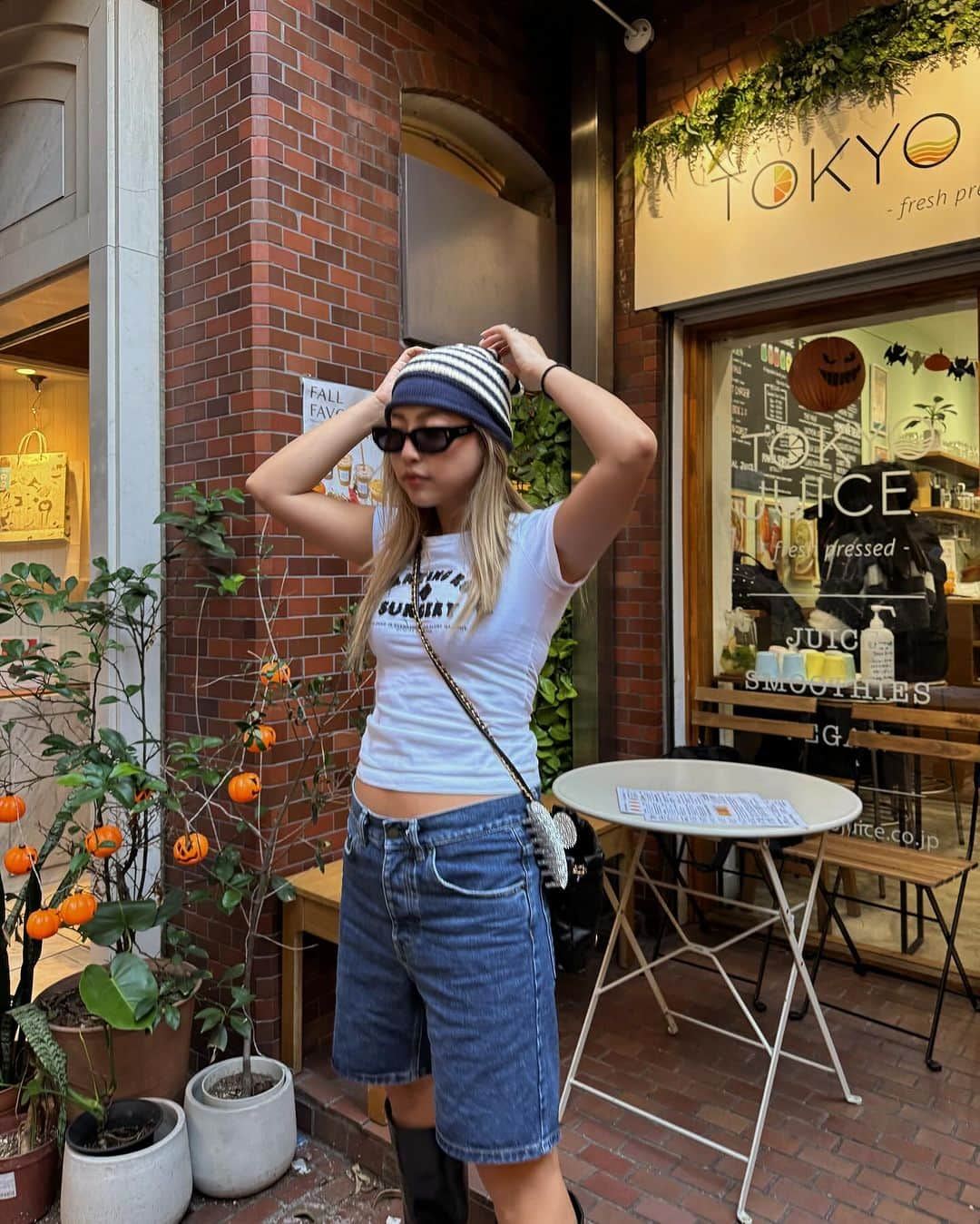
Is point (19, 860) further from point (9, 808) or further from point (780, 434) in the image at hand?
point (780, 434)

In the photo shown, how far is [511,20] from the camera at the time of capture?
3.83 meters

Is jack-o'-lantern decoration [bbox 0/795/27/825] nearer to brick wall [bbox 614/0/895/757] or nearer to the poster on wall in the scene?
the poster on wall

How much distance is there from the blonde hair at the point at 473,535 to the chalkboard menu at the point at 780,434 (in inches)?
96.7

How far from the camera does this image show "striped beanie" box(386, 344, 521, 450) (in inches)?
57.7

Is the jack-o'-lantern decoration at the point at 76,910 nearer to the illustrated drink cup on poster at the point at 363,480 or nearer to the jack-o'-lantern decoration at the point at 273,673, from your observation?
the jack-o'-lantern decoration at the point at 273,673

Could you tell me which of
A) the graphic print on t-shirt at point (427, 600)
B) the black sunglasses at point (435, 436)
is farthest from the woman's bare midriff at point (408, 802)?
the black sunglasses at point (435, 436)

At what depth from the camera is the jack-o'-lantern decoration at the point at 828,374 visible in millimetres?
3564

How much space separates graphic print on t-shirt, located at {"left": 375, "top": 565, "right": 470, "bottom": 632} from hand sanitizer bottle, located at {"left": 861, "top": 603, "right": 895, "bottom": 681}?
8.29ft

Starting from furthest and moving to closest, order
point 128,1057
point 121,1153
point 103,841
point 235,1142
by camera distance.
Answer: point 128,1057 < point 235,1142 < point 121,1153 < point 103,841

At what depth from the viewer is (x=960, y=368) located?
329 centimetres

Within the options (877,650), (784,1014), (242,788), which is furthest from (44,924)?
(877,650)

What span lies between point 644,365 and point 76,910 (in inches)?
119

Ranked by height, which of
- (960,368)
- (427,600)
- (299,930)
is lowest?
(299,930)

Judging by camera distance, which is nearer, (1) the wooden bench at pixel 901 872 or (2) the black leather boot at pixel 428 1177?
(2) the black leather boot at pixel 428 1177
